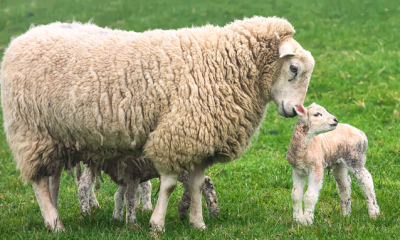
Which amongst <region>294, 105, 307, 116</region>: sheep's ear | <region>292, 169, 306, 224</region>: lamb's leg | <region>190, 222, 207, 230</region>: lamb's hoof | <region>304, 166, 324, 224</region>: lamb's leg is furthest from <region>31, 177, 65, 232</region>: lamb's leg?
<region>294, 105, 307, 116</region>: sheep's ear

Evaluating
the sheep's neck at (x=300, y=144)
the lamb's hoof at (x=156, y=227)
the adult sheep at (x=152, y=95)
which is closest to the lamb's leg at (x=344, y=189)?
the sheep's neck at (x=300, y=144)

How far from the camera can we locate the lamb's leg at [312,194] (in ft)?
16.3

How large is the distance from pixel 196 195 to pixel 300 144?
1.20 m

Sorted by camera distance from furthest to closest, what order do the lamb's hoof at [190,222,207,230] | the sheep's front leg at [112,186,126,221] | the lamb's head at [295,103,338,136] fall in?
the sheep's front leg at [112,186,126,221] < the lamb's hoof at [190,222,207,230] < the lamb's head at [295,103,338,136]

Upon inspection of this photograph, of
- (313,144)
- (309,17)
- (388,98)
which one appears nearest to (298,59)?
(313,144)

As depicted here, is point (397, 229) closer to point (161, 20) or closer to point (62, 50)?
point (62, 50)

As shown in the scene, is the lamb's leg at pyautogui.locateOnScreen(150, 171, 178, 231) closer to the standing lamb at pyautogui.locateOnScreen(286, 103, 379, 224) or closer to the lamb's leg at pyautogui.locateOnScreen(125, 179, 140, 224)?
the lamb's leg at pyautogui.locateOnScreen(125, 179, 140, 224)

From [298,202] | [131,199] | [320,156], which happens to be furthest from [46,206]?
[320,156]

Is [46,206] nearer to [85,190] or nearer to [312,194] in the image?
[85,190]

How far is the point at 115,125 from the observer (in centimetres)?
505

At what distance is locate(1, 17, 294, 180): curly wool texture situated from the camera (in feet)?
16.5

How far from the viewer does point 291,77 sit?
518cm

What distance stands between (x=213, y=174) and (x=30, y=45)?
3206 millimetres

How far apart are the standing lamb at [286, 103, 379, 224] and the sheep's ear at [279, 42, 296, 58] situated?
0.53m
